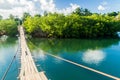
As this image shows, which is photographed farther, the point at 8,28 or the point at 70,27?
the point at 8,28

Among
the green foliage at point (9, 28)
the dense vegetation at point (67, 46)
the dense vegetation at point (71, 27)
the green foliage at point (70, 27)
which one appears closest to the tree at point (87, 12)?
the dense vegetation at point (71, 27)

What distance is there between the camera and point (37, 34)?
4725 centimetres

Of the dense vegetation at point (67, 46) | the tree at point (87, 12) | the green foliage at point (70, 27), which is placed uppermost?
the tree at point (87, 12)

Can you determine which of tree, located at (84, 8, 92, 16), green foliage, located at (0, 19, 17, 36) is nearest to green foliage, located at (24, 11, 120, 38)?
green foliage, located at (0, 19, 17, 36)

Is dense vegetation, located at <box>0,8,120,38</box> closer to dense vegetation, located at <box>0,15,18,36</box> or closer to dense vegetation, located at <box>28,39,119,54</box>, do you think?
dense vegetation, located at <box>0,15,18,36</box>

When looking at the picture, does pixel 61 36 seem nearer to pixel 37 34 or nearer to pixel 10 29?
pixel 37 34

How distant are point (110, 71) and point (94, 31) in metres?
26.3

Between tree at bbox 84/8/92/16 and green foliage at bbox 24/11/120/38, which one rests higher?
tree at bbox 84/8/92/16

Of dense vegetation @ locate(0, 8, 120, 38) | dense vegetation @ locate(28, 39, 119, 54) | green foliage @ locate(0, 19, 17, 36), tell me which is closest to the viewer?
dense vegetation @ locate(28, 39, 119, 54)

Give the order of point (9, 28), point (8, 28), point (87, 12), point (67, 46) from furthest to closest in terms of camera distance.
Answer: point (87, 12), point (9, 28), point (8, 28), point (67, 46)

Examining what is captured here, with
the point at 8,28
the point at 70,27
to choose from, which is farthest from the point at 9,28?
the point at 70,27

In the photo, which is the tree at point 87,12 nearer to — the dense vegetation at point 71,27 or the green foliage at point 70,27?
the dense vegetation at point 71,27

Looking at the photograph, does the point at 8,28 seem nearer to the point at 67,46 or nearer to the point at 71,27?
the point at 71,27

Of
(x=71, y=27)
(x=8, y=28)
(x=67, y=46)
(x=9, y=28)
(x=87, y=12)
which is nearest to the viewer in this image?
(x=67, y=46)
